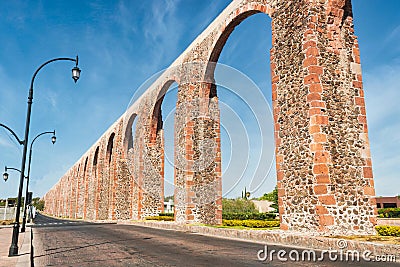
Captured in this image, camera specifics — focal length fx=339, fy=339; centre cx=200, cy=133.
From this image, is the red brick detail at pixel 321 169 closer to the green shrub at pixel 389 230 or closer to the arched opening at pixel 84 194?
the green shrub at pixel 389 230

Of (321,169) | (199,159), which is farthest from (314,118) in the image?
(199,159)

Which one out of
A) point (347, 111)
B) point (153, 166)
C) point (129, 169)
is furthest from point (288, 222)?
point (129, 169)

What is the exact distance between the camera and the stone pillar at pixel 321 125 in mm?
10094

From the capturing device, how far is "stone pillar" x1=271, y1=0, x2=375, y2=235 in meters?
10.1

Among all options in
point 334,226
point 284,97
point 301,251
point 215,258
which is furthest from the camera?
point 284,97

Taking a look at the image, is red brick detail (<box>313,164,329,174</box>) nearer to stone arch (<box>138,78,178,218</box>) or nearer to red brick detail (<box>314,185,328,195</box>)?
red brick detail (<box>314,185,328,195</box>)

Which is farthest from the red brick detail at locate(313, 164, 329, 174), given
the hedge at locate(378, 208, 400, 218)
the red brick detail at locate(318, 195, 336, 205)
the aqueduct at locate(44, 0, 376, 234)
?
the hedge at locate(378, 208, 400, 218)

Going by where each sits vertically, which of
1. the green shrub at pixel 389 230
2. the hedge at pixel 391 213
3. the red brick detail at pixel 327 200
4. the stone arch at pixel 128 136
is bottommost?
the hedge at pixel 391 213

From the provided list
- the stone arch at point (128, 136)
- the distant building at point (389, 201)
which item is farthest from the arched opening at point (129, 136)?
the distant building at point (389, 201)

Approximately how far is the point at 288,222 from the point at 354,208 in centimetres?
205

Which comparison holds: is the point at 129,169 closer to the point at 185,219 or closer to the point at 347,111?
the point at 185,219

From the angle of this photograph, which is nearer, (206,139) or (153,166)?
(206,139)

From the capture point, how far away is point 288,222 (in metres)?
11.0

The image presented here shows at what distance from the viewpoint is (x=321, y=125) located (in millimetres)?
10367
